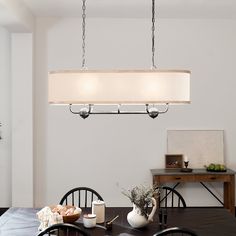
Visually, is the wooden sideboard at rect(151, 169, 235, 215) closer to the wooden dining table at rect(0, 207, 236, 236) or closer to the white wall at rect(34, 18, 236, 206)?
the white wall at rect(34, 18, 236, 206)

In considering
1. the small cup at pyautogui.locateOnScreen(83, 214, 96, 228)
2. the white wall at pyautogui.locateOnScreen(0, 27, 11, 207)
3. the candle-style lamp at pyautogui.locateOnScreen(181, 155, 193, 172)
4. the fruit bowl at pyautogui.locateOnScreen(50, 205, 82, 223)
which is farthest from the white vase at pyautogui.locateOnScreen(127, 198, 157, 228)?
the white wall at pyautogui.locateOnScreen(0, 27, 11, 207)

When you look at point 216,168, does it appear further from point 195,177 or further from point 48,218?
point 48,218

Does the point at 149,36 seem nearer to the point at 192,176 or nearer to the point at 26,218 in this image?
the point at 192,176

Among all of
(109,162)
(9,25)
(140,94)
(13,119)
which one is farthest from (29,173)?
(140,94)

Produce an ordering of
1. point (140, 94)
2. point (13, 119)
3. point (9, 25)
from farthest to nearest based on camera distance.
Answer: point (13, 119) < point (9, 25) < point (140, 94)

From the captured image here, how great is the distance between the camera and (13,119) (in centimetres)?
557

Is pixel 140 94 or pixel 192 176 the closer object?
pixel 140 94

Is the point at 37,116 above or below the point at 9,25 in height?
below

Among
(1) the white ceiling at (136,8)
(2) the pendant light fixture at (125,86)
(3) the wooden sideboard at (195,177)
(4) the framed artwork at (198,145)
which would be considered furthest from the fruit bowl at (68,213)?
(4) the framed artwork at (198,145)

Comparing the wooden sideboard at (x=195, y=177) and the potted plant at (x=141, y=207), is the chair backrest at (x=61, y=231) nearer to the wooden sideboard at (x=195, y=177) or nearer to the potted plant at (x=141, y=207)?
the potted plant at (x=141, y=207)

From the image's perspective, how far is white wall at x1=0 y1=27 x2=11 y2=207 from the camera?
568cm

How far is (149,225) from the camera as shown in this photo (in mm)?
3088

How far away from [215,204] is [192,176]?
0.79 metres

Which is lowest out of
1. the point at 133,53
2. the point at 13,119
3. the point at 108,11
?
the point at 13,119
